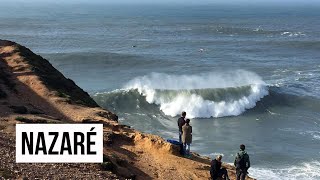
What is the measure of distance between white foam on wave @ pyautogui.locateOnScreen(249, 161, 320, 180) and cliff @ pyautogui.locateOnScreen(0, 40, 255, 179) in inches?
179

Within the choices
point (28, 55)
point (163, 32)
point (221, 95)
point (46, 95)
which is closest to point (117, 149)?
point (46, 95)

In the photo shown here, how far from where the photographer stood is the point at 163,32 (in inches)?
3634

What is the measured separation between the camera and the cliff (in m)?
12.3

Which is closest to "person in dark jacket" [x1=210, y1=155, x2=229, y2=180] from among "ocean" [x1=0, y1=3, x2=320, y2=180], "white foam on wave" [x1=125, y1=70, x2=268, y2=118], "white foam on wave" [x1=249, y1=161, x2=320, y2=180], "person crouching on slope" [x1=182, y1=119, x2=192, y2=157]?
"person crouching on slope" [x1=182, y1=119, x2=192, y2=157]

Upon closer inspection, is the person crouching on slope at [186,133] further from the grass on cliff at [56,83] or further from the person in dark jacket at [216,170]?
the grass on cliff at [56,83]

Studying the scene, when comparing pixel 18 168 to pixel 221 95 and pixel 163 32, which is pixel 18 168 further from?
pixel 163 32

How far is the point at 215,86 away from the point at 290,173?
22251mm

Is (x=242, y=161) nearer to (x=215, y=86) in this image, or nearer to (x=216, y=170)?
(x=216, y=170)

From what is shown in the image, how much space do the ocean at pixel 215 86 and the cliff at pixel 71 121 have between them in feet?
21.7

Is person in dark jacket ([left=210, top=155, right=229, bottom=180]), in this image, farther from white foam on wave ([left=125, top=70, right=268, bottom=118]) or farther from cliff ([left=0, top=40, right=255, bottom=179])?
white foam on wave ([left=125, top=70, right=268, bottom=118])

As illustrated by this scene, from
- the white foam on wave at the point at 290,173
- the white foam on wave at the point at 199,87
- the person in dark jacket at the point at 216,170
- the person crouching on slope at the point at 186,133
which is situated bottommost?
the white foam on wave at the point at 290,173

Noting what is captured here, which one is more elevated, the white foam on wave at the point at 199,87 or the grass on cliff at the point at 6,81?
the grass on cliff at the point at 6,81

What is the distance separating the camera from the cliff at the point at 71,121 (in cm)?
1227

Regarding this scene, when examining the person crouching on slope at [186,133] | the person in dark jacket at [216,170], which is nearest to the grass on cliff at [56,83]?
the person crouching on slope at [186,133]
